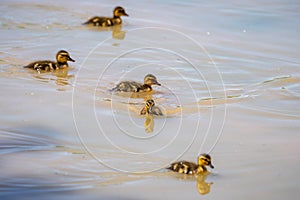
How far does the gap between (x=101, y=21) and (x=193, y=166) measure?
4376 millimetres

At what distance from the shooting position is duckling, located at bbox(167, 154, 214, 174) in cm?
437

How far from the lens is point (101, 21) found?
8477 mm

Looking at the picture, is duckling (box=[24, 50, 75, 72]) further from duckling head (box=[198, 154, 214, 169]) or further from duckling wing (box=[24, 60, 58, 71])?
duckling head (box=[198, 154, 214, 169])

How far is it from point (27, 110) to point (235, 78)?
85.5 inches

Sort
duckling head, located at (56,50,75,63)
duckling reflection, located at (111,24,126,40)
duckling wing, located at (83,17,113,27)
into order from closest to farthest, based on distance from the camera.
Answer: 1. duckling head, located at (56,50,75,63)
2. duckling reflection, located at (111,24,126,40)
3. duckling wing, located at (83,17,113,27)

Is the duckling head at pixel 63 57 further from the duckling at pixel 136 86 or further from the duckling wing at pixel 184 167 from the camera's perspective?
the duckling wing at pixel 184 167

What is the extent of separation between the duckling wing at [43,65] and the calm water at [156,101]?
82 millimetres

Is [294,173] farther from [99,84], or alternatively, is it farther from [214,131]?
[99,84]

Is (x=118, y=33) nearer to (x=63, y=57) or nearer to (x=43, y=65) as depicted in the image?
(x=63, y=57)

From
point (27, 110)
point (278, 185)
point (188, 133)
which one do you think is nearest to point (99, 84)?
point (27, 110)

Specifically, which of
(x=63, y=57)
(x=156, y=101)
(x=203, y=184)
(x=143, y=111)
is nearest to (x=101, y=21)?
(x=63, y=57)

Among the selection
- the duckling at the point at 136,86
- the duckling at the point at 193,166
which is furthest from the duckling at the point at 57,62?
the duckling at the point at 193,166

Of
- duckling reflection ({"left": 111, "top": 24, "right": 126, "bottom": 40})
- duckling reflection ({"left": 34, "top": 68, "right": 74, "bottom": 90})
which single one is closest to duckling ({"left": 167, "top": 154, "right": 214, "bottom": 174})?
duckling reflection ({"left": 34, "top": 68, "right": 74, "bottom": 90})

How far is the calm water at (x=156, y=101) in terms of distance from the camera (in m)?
4.33
